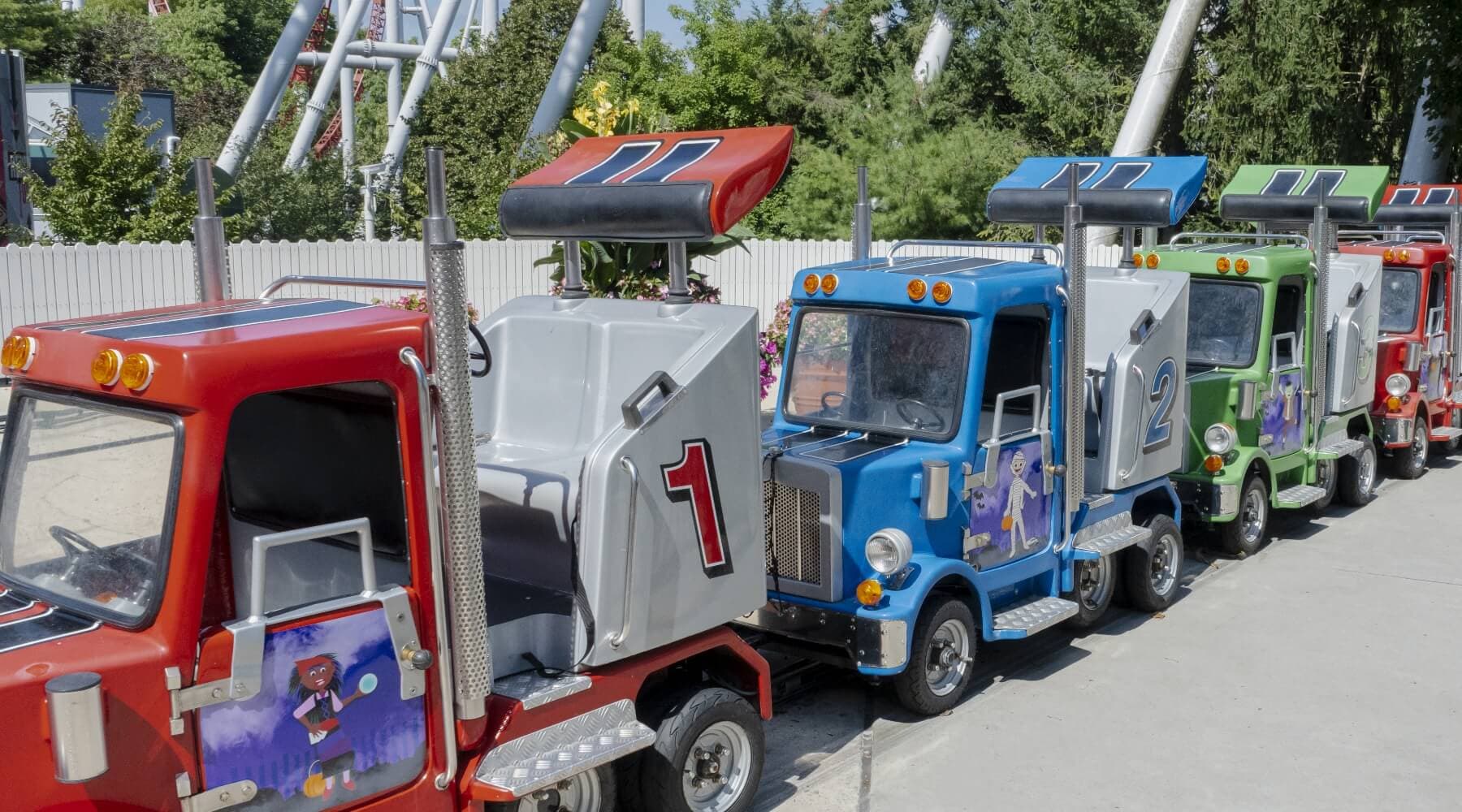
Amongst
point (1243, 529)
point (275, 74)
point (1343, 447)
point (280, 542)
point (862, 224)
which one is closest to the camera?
Result: point (280, 542)

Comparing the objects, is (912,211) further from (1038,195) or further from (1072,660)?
(1072,660)

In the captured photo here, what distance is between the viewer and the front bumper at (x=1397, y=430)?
1314 cm

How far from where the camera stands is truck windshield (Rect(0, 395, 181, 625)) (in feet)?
13.1

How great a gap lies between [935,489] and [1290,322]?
5.75 m

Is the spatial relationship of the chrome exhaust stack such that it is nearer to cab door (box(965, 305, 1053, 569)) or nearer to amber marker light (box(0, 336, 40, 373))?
amber marker light (box(0, 336, 40, 373))

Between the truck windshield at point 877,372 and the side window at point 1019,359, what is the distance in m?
0.40

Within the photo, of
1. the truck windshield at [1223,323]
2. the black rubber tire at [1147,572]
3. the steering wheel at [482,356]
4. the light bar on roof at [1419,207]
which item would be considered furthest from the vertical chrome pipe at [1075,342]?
the light bar on roof at [1419,207]

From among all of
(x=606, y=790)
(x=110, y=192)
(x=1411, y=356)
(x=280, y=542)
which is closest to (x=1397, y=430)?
(x=1411, y=356)

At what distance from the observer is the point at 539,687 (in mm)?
5000

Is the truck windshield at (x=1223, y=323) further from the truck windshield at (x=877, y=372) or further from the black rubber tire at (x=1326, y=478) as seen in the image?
the truck windshield at (x=877, y=372)

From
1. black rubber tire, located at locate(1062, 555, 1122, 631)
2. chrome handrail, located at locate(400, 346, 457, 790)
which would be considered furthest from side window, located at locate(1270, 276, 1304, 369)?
chrome handrail, located at locate(400, 346, 457, 790)

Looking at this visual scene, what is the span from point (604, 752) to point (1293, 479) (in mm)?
8714

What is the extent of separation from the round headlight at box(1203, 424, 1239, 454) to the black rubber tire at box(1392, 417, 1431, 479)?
4938 mm

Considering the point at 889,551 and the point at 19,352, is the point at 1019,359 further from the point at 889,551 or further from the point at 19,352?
the point at 19,352
